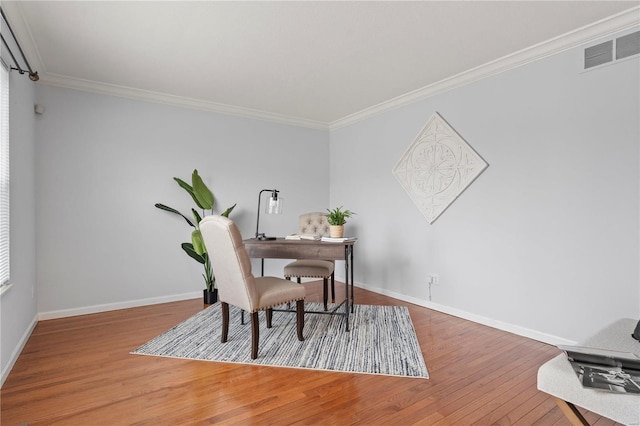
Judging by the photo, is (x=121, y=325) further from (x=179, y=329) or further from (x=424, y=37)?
(x=424, y=37)

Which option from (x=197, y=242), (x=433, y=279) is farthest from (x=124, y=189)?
(x=433, y=279)

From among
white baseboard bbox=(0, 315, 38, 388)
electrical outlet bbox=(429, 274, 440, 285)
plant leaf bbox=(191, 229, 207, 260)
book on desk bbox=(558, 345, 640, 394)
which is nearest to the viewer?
book on desk bbox=(558, 345, 640, 394)

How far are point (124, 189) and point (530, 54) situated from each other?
13.9ft

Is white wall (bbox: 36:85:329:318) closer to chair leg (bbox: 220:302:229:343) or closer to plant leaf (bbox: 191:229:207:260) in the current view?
plant leaf (bbox: 191:229:207:260)

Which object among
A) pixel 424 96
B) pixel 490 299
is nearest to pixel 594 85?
pixel 424 96

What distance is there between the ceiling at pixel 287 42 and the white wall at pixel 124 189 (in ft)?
1.16

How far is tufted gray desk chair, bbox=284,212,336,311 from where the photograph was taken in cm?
352

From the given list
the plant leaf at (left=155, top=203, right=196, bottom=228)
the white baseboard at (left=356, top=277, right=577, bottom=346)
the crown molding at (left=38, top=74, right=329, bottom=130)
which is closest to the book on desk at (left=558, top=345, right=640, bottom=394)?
the white baseboard at (left=356, top=277, right=577, bottom=346)

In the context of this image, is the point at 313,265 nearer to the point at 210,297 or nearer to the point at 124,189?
the point at 210,297

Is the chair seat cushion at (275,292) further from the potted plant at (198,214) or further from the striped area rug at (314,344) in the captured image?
the potted plant at (198,214)

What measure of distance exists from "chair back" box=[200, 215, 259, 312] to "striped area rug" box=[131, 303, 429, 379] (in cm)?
42

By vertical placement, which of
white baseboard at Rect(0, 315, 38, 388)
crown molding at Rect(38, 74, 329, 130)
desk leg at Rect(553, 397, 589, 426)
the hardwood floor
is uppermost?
crown molding at Rect(38, 74, 329, 130)

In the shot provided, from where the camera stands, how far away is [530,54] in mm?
2840

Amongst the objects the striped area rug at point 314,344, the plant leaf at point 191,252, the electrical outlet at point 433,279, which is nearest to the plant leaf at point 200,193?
the plant leaf at point 191,252
